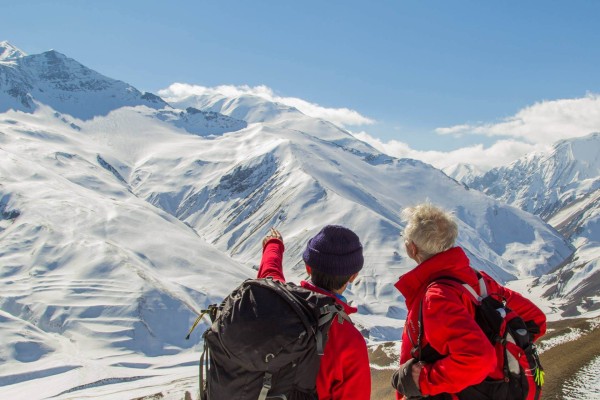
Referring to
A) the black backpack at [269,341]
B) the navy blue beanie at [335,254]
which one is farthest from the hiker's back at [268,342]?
the navy blue beanie at [335,254]

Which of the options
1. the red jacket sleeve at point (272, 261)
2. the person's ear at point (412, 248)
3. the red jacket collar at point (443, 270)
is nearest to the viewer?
the red jacket collar at point (443, 270)

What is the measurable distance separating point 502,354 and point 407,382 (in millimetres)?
1240

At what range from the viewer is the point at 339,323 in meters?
5.62

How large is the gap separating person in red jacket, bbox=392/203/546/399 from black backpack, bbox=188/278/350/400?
1270mm

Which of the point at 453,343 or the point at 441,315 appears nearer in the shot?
the point at 453,343

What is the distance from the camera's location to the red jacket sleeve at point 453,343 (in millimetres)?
5781

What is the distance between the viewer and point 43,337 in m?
149

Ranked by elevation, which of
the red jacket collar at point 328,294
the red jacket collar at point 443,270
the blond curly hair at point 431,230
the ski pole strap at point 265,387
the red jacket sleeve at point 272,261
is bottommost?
the ski pole strap at point 265,387

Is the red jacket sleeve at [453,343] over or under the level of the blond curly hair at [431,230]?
under

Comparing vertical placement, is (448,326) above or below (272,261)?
above

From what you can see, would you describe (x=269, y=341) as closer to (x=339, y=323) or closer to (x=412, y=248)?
(x=339, y=323)

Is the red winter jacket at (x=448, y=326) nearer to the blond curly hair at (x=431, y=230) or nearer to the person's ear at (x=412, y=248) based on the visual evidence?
the blond curly hair at (x=431, y=230)

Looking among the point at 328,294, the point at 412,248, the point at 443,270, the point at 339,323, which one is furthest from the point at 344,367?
the point at 412,248

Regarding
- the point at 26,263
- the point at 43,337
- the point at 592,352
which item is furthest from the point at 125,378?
the point at 592,352
